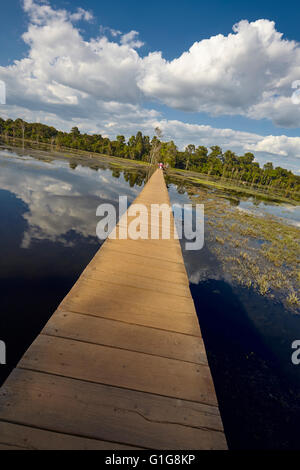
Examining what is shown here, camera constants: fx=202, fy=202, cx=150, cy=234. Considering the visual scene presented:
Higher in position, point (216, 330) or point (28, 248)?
point (28, 248)

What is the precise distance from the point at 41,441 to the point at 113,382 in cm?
67

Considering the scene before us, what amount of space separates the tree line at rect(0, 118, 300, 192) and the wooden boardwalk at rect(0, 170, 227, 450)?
96134 millimetres

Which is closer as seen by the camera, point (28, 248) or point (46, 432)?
point (46, 432)

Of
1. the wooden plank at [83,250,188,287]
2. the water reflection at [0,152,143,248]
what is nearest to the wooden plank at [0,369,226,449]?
the wooden plank at [83,250,188,287]

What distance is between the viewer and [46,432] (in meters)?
1.46

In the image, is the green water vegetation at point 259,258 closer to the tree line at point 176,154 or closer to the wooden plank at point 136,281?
the wooden plank at point 136,281

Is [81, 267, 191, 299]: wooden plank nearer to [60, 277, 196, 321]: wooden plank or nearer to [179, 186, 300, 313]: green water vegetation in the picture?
[60, 277, 196, 321]: wooden plank

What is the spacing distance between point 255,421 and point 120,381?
255 cm

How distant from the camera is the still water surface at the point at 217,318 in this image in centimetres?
313

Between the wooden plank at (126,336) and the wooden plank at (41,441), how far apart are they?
92 centimetres

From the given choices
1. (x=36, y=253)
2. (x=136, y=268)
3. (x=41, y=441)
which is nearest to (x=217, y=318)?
(x=136, y=268)

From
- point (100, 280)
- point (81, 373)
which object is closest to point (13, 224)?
point (100, 280)

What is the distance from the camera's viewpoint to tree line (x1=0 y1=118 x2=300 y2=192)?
9819cm
